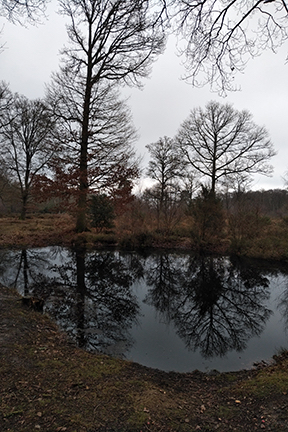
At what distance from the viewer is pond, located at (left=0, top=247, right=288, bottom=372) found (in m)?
5.07

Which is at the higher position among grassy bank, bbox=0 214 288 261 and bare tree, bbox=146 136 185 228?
bare tree, bbox=146 136 185 228

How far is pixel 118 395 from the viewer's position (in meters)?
3.23

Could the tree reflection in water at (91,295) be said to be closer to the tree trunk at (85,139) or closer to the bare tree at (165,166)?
the tree trunk at (85,139)

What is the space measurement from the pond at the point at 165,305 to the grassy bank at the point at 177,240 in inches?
54.6

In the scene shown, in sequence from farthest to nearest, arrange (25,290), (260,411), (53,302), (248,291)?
1. (248,291)
2. (25,290)
3. (53,302)
4. (260,411)

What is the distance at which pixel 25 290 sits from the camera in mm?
7965

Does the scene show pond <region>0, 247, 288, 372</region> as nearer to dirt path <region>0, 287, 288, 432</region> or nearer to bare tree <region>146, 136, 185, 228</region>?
dirt path <region>0, 287, 288, 432</region>

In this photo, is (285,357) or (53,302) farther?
(53,302)

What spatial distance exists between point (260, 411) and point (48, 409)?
7.70 ft

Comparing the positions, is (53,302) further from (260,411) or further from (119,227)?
(119,227)

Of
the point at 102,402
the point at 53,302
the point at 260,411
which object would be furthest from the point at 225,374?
the point at 53,302

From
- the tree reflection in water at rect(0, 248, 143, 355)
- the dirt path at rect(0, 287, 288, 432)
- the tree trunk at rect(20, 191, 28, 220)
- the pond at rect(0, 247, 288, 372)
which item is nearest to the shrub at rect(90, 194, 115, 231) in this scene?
the tree reflection in water at rect(0, 248, 143, 355)

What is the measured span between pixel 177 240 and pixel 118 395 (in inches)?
562

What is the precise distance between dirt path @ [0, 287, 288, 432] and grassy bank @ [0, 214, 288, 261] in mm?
9898
